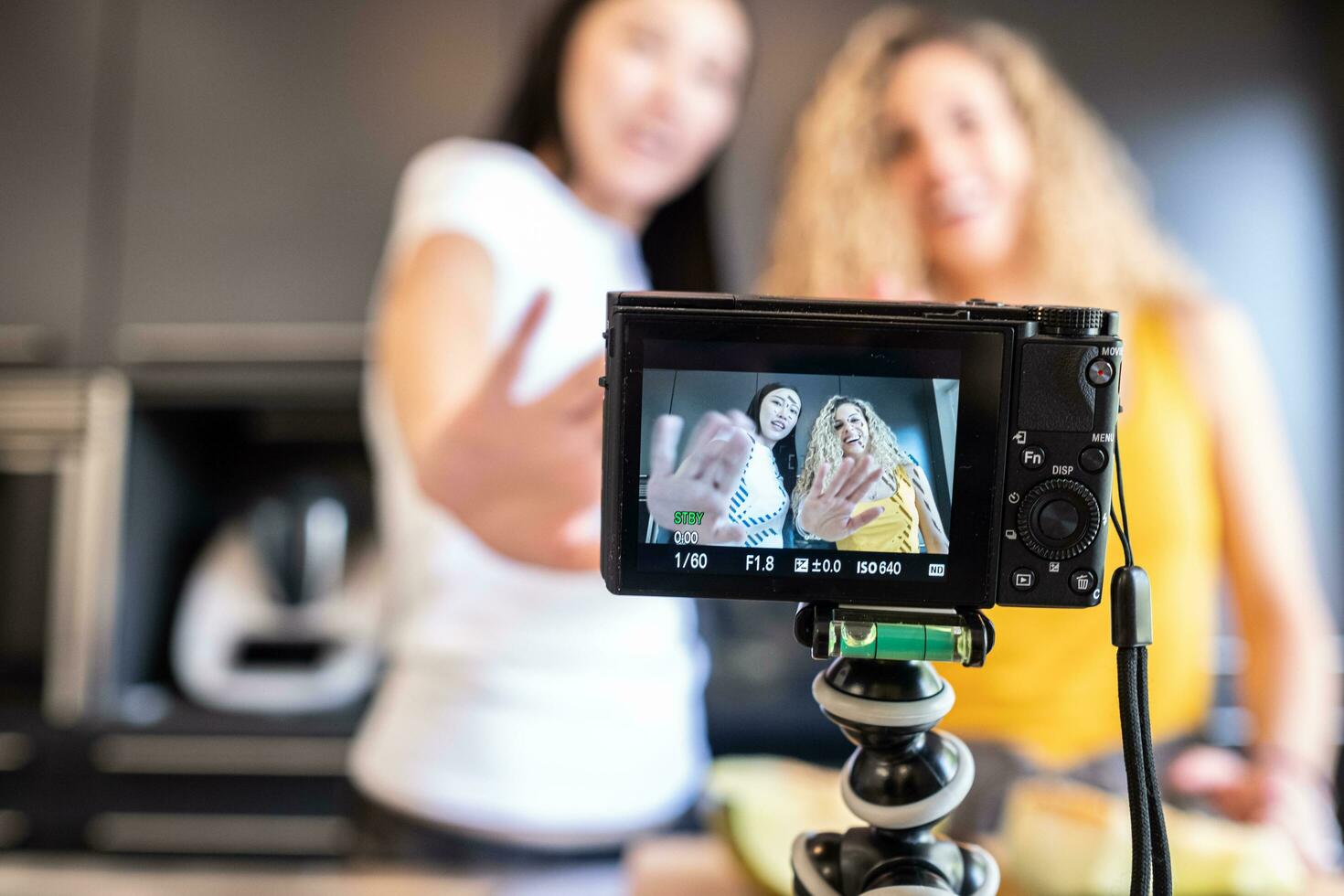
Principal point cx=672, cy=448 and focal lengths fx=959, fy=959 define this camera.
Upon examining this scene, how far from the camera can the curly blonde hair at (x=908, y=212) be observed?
1.25 m

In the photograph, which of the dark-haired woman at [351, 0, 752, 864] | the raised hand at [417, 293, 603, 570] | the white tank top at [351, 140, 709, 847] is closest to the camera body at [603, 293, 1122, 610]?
the raised hand at [417, 293, 603, 570]

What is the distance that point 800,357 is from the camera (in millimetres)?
397

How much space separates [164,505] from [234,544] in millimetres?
142

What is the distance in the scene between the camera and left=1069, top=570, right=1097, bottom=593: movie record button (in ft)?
1.35

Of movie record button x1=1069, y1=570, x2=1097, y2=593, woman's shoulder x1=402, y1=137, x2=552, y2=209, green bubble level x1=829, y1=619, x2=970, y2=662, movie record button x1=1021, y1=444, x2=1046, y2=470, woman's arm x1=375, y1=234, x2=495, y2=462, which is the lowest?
green bubble level x1=829, y1=619, x2=970, y2=662

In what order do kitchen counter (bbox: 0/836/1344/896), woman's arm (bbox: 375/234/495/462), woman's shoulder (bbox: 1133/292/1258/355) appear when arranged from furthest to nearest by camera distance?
woman's shoulder (bbox: 1133/292/1258/355) < woman's arm (bbox: 375/234/495/462) < kitchen counter (bbox: 0/836/1344/896)

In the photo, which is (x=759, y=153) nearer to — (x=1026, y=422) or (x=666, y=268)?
(x=666, y=268)

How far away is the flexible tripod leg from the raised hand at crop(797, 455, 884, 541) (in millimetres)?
76

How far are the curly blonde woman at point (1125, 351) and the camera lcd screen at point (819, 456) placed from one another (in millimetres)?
443

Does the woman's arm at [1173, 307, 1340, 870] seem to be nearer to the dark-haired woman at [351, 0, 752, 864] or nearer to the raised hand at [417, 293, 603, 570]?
the dark-haired woman at [351, 0, 752, 864]

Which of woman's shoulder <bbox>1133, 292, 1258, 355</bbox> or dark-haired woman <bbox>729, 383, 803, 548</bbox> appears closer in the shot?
dark-haired woman <bbox>729, 383, 803, 548</bbox>

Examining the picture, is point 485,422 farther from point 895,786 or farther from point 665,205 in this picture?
point 665,205

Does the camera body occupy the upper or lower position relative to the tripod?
upper

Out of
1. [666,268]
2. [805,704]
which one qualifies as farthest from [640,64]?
[805,704]
